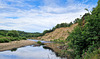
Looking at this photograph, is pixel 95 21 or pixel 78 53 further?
pixel 78 53

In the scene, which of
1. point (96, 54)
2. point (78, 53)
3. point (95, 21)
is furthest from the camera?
point (78, 53)

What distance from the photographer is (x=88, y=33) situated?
8797 millimetres

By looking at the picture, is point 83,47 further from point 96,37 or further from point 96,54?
point 96,54

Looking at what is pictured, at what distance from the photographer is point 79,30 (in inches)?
413

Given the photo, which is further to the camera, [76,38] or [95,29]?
[76,38]

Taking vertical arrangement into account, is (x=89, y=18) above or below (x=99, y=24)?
above

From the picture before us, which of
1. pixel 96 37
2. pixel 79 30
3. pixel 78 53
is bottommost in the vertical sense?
pixel 78 53

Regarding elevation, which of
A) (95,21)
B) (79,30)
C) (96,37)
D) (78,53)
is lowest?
(78,53)

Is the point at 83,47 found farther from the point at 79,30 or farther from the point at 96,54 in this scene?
the point at 96,54

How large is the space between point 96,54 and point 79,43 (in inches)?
123

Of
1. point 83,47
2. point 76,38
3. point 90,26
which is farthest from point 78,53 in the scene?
point 90,26

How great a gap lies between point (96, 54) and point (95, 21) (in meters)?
3.27

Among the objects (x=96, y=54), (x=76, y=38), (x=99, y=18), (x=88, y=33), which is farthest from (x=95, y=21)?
(x=96, y=54)

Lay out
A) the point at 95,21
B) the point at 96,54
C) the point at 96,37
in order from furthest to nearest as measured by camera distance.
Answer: the point at 95,21 < the point at 96,37 < the point at 96,54
